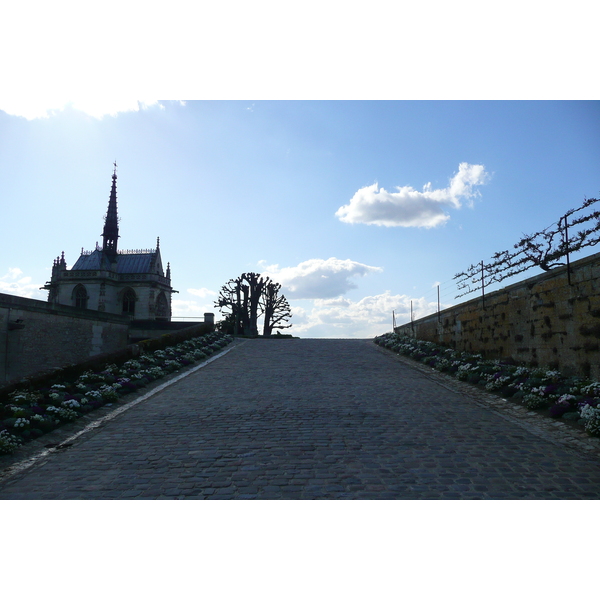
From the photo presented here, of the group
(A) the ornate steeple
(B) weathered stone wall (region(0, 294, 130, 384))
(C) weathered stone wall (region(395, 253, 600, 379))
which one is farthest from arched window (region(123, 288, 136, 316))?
(C) weathered stone wall (region(395, 253, 600, 379))

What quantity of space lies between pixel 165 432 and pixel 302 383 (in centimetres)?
550

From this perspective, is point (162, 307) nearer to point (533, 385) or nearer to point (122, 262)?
point (122, 262)

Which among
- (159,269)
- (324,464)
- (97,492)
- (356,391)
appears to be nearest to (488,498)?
(324,464)

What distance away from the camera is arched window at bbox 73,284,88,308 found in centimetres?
4953

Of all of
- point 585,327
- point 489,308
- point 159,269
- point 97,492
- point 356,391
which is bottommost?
point 97,492

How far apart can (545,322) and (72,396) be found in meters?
11.7

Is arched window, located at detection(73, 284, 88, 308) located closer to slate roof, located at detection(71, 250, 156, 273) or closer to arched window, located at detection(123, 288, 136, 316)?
slate roof, located at detection(71, 250, 156, 273)

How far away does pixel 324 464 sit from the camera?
21.3 feet

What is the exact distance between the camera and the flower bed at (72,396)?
27.7 feet

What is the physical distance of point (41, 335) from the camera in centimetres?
1866

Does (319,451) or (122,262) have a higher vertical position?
(122,262)

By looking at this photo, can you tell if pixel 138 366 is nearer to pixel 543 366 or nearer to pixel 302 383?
pixel 302 383

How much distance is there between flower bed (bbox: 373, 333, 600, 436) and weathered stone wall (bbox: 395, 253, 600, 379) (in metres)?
0.39

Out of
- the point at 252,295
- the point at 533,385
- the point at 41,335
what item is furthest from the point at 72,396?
the point at 252,295
